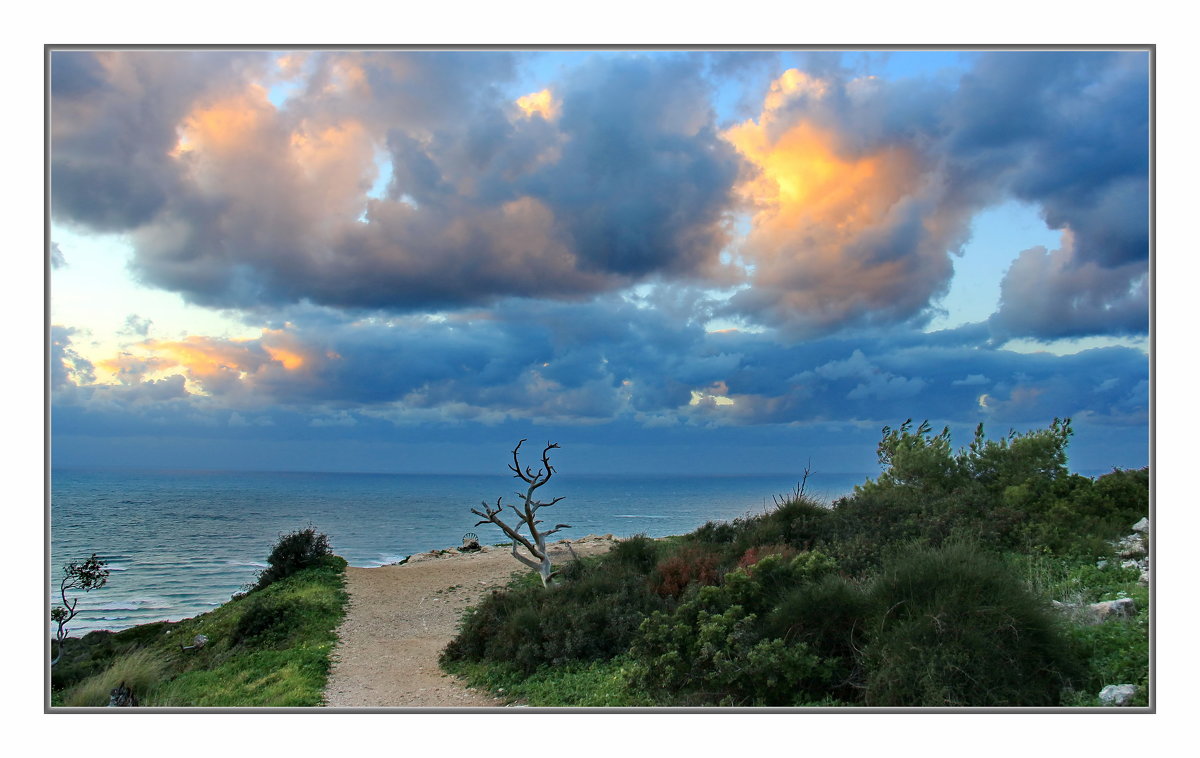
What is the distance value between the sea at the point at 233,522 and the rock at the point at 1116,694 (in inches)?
266

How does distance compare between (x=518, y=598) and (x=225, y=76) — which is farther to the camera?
(x=518, y=598)

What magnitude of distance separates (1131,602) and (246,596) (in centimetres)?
1449

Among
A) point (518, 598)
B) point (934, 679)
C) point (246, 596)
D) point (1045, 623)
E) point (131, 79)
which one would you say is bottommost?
point (246, 596)

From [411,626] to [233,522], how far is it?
932 inches

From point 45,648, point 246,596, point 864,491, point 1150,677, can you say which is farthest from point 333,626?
point 1150,677

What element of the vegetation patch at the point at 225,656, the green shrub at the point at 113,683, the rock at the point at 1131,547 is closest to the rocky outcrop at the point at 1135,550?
the rock at the point at 1131,547

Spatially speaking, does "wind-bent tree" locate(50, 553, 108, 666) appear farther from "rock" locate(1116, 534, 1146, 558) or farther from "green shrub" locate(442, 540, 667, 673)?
"rock" locate(1116, 534, 1146, 558)

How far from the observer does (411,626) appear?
1071 centimetres

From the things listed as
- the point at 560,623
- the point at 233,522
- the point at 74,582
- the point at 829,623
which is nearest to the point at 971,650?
the point at 829,623

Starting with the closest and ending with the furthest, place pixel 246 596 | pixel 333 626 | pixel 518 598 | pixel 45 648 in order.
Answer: pixel 45 648, pixel 518 598, pixel 333 626, pixel 246 596

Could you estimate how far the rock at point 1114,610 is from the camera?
5695 mm

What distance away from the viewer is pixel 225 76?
6.46 metres

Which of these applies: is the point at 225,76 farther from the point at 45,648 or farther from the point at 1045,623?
the point at 1045,623

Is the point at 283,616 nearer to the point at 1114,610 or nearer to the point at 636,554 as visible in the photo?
the point at 636,554
